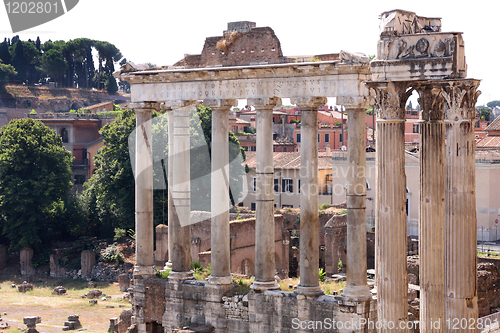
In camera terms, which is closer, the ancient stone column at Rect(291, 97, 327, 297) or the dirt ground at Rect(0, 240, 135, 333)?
the ancient stone column at Rect(291, 97, 327, 297)

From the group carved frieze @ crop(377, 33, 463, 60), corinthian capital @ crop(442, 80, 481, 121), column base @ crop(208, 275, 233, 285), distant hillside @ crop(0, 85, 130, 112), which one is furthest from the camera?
distant hillside @ crop(0, 85, 130, 112)

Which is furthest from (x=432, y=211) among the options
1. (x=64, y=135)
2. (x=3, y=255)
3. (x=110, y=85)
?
(x=110, y=85)

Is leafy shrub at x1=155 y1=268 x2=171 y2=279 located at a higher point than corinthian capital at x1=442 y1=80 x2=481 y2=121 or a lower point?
lower

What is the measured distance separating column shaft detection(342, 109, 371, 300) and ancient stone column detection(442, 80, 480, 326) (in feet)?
19.4

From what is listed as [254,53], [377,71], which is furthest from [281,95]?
[377,71]

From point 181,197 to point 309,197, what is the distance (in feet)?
13.5

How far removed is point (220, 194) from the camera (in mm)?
18844

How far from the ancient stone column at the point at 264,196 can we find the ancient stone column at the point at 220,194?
3.35 ft

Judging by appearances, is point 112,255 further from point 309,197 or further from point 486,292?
point 309,197

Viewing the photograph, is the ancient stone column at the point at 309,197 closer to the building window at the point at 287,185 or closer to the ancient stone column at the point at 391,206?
the ancient stone column at the point at 391,206

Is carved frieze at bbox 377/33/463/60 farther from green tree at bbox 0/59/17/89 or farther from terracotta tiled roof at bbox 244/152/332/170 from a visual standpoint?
green tree at bbox 0/59/17/89

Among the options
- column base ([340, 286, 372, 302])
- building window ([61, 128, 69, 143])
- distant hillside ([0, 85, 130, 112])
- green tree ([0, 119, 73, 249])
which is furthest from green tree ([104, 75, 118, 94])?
column base ([340, 286, 372, 302])

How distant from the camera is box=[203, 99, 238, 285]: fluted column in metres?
18.6

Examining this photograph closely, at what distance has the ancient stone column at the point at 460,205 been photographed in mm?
10219
